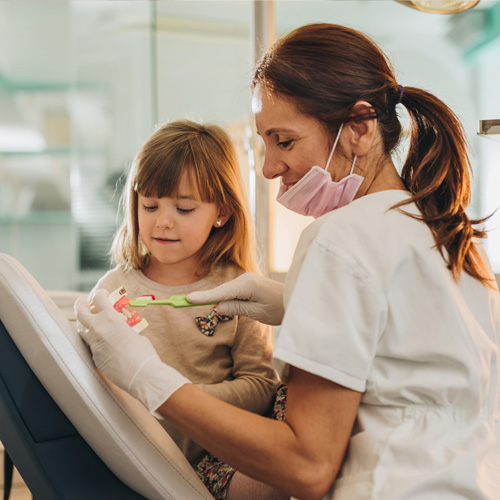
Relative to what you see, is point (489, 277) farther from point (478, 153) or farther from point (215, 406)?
point (478, 153)

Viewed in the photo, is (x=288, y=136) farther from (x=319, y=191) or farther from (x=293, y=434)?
(x=293, y=434)

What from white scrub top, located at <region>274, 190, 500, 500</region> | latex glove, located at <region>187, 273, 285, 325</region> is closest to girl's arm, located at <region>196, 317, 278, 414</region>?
latex glove, located at <region>187, 273, 285, 325</region>

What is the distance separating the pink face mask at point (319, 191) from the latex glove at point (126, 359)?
1.28 ft

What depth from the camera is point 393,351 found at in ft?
2.86

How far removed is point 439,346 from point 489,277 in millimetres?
218

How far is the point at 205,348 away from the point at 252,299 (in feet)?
0.71

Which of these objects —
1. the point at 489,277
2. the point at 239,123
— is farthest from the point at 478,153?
the point at 489,277

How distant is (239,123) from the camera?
Result: 2.75 meters

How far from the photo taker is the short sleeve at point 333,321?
83 cm

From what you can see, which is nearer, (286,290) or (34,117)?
(286,290)

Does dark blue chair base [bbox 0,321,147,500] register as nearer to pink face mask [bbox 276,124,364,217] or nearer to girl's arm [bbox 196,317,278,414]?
girl's arm [bbox 196,317,278,414]

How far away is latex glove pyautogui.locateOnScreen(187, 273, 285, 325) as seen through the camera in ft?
3.96

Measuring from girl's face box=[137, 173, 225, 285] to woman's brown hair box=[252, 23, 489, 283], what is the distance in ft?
1.31

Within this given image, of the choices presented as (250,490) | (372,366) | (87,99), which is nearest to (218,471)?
(250,490)
